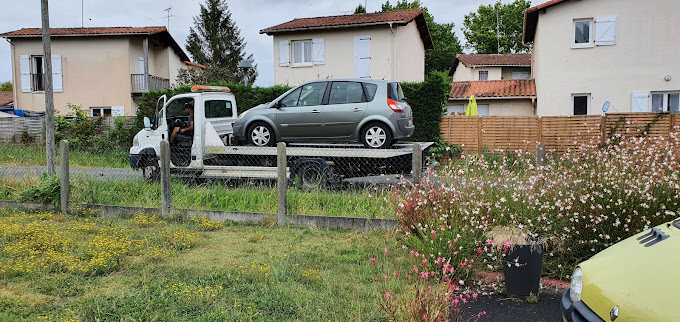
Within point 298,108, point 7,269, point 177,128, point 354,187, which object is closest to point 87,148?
point 177,128

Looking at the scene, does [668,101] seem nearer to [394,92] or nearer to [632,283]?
[394,92]

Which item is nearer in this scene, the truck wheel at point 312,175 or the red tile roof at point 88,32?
the truck wheel at point 312,175

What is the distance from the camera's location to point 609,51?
21469 millimetres

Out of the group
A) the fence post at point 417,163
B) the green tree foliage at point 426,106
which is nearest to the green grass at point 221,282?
the fence post at point 417,163

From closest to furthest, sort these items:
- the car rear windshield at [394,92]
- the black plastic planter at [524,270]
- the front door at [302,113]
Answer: the black plastic planter at [524,270], the car rear windshield at [394,92], the front door at [302,113]

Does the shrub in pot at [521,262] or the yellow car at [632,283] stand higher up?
the yellow car at [632,283]

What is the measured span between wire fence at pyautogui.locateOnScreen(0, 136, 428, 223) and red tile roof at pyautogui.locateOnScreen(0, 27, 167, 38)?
19.3 metres

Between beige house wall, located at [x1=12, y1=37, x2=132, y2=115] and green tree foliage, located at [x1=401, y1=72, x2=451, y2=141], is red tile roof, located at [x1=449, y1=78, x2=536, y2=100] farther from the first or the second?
beige house wall, located at [x1=12, y1=37, x2=132, y2=115]

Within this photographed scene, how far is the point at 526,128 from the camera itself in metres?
18.0

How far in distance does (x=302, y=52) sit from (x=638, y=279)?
24.0 m

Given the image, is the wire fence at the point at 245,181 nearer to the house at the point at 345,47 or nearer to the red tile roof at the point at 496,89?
the house at the point at 345,47

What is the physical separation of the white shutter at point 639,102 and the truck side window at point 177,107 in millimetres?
17559

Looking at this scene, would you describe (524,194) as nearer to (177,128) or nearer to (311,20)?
(177,128)

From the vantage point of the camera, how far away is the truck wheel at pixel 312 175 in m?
10.3
